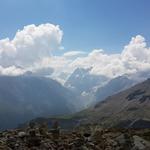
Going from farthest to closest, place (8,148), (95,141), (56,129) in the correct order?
(56,129) < (95,141) < (8,148)

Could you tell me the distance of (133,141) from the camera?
46.9 meters

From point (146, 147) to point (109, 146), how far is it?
182 inches

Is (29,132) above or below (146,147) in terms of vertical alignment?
above

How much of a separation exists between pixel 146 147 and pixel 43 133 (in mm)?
13537

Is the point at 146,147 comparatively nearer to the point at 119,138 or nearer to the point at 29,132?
the point at 119,138

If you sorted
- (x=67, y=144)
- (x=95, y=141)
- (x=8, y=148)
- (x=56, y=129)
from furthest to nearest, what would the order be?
(x=56, y=129) → (x=95, y=141) → (x=67, y=144) → (x=8, y=148)

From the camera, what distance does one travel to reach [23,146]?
42125mm

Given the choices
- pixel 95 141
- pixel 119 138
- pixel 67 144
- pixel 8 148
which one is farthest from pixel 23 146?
pixel 119 138

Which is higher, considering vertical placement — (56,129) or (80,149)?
(56,129)

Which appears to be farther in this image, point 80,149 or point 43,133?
point 43,133

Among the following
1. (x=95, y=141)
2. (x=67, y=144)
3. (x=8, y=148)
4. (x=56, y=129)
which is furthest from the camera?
(x=56, y=129)

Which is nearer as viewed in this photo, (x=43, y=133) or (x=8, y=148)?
(x=8, y=148)

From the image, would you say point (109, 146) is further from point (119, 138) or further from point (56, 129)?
point (56, 129)

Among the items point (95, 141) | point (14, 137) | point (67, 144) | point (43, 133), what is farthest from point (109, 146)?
point (14, 137)
